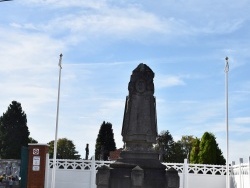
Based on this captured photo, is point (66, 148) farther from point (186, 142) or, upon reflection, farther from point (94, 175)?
point (94, 175)

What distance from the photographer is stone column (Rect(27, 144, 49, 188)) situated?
67.8 feet

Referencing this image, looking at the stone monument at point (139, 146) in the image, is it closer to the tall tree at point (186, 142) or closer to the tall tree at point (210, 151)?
the tall tree at point (210, 151)

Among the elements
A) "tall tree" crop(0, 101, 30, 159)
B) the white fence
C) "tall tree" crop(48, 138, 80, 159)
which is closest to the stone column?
the white fence

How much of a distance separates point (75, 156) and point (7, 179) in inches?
2084

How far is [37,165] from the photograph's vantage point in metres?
20.8

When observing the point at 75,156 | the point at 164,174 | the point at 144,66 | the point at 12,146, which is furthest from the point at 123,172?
the point at 75,156

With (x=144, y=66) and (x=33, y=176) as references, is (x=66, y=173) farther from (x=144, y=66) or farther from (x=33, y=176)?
(x=144, y=66)

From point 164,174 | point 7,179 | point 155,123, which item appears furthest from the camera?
point 7,179

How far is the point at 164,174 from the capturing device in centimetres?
1300

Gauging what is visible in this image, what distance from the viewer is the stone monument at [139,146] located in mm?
12797

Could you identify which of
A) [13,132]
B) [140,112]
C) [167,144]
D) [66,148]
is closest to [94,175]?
[140,112]

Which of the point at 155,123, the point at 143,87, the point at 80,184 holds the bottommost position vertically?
the point at 80,184

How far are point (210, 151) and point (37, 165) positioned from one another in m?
14.8

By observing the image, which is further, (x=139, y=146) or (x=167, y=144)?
(x=167, y=144)
